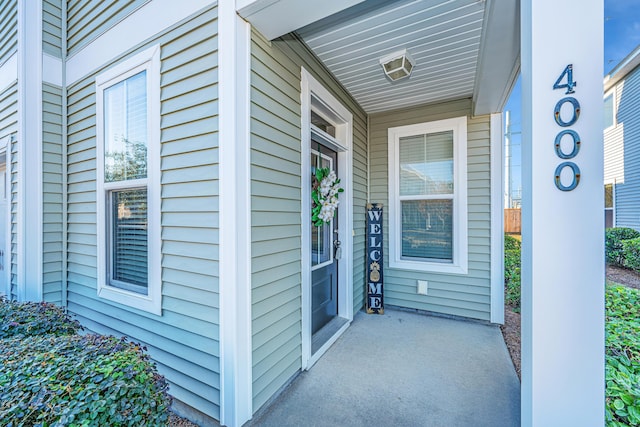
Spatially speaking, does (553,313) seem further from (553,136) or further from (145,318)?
(145,318)

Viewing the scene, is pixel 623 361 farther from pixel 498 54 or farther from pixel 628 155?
pixel 628 155

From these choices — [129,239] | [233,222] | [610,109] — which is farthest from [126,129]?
[610,109]

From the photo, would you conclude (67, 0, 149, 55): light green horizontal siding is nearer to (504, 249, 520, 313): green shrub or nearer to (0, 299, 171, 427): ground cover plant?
(0, 299, 171, 427): ground cover plant

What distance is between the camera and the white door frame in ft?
7.86

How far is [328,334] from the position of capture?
2.93 metres

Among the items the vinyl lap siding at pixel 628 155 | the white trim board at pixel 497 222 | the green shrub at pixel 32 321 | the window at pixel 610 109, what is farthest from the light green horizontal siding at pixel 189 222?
the window at pixel 610 109

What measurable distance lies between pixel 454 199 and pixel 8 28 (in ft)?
19.1

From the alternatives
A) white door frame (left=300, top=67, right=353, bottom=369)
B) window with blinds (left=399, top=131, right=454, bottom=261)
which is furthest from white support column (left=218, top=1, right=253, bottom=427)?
window with blinds (left=399, top=131, right=454, bottom=261)

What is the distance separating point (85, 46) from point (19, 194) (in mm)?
1715

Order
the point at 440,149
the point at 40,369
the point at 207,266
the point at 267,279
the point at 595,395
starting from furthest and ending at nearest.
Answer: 1. the point at 440,149
2. the point at 267,279
3. the point at 207,266
4. the point at 40,369
5. the point at 595,395

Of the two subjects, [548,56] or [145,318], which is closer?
[548,56]

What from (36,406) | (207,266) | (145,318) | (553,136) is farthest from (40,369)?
(553,136)

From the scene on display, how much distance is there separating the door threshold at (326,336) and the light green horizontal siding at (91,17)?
333 cm

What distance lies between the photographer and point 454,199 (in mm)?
3527
